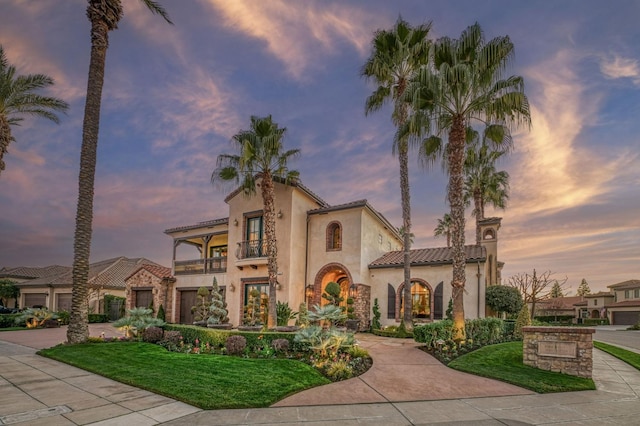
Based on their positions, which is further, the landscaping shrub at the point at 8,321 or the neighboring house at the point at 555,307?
the neighboring house at the point at 555,307

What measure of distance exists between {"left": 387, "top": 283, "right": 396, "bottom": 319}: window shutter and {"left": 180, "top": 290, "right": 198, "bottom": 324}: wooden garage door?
487 inches

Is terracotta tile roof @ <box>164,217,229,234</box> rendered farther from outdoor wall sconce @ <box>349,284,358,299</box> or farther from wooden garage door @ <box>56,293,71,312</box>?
→ wooden garage door @ <box>56,293,71,312</box>

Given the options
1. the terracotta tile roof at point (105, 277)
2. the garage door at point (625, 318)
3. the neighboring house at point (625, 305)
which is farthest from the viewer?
the neighboring house at point (625, 305)

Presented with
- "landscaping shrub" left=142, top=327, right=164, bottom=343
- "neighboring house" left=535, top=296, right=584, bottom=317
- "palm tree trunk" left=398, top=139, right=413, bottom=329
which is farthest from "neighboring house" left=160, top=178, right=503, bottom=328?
"neighboring house" left=535, top=296, right=584, bottom=317

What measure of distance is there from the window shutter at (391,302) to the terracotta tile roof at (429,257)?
48.9 inches

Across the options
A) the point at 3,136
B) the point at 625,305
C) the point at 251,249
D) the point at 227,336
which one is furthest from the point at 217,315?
the point at 625,305

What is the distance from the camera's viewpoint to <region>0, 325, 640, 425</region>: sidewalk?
20.4 ft

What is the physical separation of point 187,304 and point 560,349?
70.0 ft

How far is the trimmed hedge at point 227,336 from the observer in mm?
11945

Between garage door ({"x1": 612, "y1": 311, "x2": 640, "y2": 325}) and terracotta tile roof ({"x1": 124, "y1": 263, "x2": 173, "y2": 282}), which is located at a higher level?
terracotta tile roof ({"x1": 124, "y1": 263, "x2": 173, "y2": 282})

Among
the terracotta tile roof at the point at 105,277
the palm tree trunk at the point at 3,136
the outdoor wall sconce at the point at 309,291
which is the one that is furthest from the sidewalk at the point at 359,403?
the terracotta tile roof at the point at 105,277

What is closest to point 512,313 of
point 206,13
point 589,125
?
point 589,125

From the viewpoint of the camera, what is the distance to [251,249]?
865 inches

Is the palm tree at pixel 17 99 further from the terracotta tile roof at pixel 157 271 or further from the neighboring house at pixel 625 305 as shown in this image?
the neighboring house at pixel 625 305
